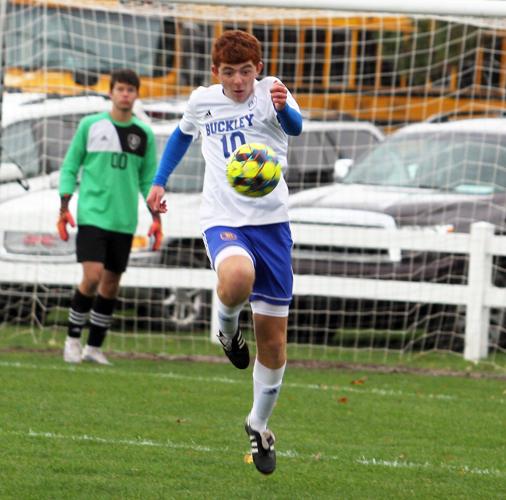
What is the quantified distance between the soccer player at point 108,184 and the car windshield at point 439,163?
373 centimetres

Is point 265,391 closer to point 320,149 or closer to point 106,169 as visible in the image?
point 106,169

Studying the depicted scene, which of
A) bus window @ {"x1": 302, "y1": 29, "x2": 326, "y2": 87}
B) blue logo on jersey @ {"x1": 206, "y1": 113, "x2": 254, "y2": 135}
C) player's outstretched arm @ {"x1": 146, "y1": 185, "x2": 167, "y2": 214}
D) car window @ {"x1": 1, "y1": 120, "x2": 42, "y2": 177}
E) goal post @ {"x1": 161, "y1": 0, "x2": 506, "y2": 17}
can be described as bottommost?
car window @ {"x1": 1, "y1": 120, "x2": 42, "y2": 177}

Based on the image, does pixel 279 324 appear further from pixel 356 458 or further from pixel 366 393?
pixel 366 393

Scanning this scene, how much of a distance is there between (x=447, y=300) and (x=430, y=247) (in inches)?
19.1

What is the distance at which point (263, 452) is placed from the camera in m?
6.82

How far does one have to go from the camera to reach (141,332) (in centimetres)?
1427

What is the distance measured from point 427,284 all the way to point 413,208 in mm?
1224

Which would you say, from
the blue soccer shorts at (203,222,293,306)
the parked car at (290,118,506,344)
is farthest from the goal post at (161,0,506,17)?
the blue soccer shorts at (203,222,293,306)

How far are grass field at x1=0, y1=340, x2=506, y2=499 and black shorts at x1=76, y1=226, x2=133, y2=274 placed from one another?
0.81 metres

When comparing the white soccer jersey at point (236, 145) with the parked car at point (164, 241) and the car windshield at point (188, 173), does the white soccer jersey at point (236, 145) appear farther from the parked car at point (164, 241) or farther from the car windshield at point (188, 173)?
the car windshield at point (188, 173)

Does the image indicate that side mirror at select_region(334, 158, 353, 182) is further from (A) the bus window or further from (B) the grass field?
(B) the grass field

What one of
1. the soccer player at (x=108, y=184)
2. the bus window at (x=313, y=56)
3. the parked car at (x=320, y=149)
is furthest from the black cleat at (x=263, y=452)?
the bus window at (x=313, y=56)

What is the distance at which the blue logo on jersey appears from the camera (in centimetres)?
711

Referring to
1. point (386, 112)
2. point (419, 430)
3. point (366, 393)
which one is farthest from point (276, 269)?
Result: point (386, 112)
